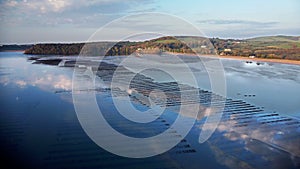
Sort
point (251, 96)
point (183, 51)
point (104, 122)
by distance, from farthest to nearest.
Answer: point (183, 51)
point (251, 96)
point (104, 122)

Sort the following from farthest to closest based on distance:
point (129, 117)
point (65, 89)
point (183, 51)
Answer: point (183, 51)
point (65, 89)
point (129, 117)

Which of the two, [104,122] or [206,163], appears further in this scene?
[104,122]

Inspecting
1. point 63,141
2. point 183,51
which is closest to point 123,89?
point 63,141

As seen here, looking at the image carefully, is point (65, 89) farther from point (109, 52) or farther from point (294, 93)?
point (109, 52)

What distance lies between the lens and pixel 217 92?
991 cm

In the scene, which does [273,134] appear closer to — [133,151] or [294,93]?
[133,151]

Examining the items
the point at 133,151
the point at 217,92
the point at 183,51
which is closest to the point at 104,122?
the point at 133,151

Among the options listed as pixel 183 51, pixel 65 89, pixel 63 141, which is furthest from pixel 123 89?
pixel 183 51

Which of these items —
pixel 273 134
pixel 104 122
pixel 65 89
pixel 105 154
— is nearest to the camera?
pixel 105 154

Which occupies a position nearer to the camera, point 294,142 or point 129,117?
point 294,142

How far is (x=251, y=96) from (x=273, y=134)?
396 cm

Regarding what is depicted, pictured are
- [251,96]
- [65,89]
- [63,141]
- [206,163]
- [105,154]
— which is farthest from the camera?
[65,89]

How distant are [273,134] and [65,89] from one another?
6.97 metres

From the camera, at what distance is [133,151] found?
4566 millimetres
